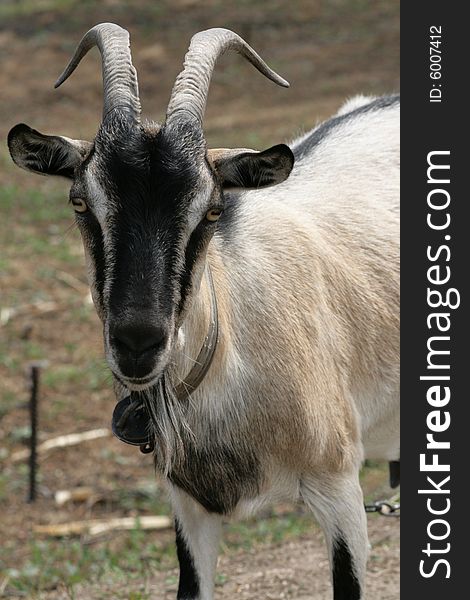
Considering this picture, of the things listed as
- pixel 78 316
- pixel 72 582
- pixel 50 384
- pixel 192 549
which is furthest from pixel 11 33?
pixel 192 549

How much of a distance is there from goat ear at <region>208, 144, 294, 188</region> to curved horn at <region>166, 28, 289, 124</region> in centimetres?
16

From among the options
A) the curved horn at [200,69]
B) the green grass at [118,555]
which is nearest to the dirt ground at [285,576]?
the green grass at [118,555]

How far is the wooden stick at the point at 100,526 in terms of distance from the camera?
6.86 metres

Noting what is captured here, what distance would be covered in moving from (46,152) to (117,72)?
36cm

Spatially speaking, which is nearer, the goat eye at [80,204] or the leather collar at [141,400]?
the goat eye at [80,204]

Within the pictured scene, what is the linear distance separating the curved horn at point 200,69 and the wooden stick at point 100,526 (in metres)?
3.59

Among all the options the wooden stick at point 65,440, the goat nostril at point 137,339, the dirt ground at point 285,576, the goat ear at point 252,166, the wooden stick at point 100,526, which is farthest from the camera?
the wooden stick at point 65,440

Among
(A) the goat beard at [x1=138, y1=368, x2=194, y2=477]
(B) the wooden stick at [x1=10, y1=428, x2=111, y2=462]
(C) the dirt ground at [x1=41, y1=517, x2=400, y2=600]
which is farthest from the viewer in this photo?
(B) the wooden stick at [x1=10, y1=428, x2=111, y2=462]

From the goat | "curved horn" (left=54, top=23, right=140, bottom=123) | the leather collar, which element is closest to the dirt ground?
the goat

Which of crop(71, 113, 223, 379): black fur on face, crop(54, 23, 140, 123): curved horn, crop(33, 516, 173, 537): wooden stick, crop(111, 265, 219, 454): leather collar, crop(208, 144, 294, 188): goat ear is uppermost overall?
crop(54, 23, 140, 123): curved horn

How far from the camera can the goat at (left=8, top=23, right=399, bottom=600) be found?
3287 mm

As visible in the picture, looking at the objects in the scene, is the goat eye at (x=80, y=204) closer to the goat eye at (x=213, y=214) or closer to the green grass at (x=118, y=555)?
the goat eye at (x=213, y=214)

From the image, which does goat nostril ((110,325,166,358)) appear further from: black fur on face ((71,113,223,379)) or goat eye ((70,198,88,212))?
goat eye ((70,198,88,212))

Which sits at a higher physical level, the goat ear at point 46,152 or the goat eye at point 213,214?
the goat ear at point 46,152
